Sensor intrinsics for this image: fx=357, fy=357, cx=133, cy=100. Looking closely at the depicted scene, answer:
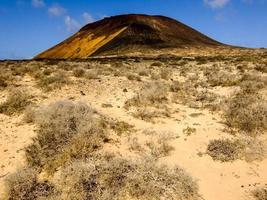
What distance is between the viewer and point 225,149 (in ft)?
33.0

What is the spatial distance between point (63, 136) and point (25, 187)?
7.81 feet

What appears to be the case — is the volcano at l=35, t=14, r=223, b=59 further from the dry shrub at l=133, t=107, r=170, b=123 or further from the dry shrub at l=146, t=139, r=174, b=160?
the dry shrub at l=146, t=139, r=174, b=160

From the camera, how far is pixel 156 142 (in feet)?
34.6

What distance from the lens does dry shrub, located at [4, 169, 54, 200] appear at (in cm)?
770

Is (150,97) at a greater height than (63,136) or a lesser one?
lesser

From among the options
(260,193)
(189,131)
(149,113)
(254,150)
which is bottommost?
(260,193)

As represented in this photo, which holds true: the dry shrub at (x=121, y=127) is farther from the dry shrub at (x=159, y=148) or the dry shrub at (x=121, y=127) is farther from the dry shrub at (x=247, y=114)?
the dry shrub at (x=247, y=114)

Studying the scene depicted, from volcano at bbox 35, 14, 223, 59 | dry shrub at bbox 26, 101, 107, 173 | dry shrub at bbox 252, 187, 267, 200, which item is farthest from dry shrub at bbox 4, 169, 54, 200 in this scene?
volcano at bbox 35, 14, 223, 59

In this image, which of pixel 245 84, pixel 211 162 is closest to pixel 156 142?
pixel 211 162

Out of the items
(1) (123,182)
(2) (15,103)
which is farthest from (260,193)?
(2) (15,103)

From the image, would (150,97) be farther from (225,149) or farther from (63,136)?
(63,136)

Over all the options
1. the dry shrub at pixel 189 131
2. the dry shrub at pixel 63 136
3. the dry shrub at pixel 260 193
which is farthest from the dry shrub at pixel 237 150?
the dry shrub at pixel 63 136

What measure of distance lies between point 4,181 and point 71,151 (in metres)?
1.80

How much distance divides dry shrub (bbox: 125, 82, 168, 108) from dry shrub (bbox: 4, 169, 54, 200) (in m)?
6.30
